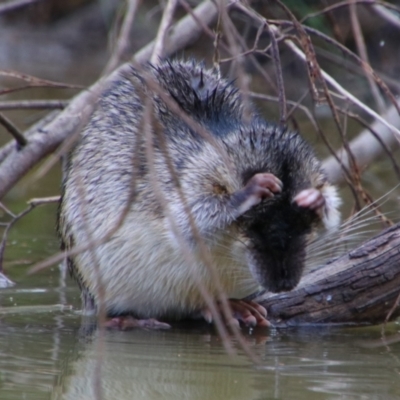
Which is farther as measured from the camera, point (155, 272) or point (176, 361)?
point (155, 272)

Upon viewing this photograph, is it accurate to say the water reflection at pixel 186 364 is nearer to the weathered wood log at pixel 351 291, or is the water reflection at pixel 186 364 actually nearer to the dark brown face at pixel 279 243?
the weathered wood log at pixel 351 291

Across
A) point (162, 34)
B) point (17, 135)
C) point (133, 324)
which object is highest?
point (162, 34)

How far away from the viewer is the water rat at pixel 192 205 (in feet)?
13.8

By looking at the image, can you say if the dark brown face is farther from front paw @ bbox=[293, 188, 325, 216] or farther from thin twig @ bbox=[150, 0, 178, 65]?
thin twig @ bbox=[150, 0, 178, 65]

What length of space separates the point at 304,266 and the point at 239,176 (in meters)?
0.50

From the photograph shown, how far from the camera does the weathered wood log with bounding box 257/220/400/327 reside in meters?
4.51

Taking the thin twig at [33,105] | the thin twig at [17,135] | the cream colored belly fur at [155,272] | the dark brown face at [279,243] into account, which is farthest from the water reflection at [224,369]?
the thin twig at [33,105]

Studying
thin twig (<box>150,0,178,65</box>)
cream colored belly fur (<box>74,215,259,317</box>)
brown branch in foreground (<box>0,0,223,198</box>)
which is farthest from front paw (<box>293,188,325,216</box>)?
brown branch in foreground (<box>0,0,223,198</box>)

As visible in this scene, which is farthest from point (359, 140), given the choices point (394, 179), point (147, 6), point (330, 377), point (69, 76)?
point (147, 6)

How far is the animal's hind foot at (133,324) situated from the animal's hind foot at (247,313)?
0.25m

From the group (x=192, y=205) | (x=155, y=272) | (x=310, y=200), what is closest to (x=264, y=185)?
(x=310, y=200)

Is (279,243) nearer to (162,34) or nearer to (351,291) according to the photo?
(351,291)

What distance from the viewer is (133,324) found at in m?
4.66

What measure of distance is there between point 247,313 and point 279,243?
0.53 meters
